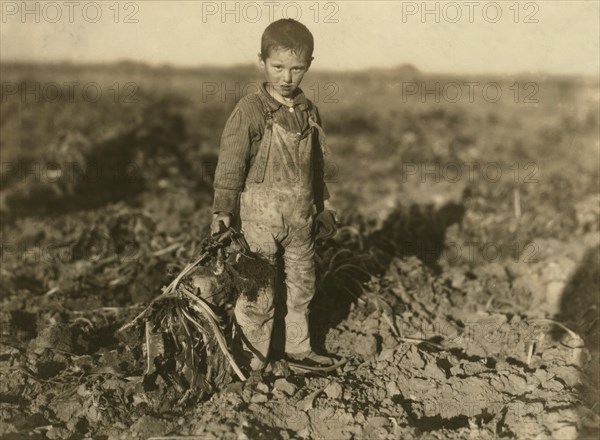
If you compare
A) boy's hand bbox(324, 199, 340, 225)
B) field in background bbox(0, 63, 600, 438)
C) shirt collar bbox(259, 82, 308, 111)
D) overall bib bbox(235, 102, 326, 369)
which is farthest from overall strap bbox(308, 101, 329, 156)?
field in background bbox(0, 63, 600, 438)

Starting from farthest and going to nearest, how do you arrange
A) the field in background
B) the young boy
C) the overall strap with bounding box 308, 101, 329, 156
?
the field in background → the overall strap with bounding box 308, 101, 329, 156 → the young boy

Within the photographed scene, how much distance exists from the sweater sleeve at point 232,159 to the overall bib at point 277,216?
0.33 ft

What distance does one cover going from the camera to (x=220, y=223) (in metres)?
3.03

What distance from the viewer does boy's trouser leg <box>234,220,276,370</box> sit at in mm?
3166

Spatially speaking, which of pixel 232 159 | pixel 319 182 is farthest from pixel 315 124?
pixel 232 159

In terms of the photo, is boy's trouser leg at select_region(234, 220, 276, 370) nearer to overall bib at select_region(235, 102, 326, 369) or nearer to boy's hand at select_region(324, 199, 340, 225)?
overall bib at select_region(235, 102, 326, 369)

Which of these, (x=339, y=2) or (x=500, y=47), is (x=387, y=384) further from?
(x=500, y=47)

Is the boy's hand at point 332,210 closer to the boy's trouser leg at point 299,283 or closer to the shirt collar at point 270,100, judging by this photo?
the boy's trouser leg at point 299,283

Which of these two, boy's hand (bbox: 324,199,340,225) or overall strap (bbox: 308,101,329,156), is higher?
overall strap (bbox: 308,101,329,156)

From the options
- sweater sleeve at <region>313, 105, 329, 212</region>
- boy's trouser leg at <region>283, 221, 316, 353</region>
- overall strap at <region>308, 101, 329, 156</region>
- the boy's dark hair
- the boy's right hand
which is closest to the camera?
the boy's dark hair

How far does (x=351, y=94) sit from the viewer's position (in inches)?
441

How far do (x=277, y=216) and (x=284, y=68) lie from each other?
0.78 metres

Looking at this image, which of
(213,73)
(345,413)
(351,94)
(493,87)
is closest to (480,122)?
(493,87)

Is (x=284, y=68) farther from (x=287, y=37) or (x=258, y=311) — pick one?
(x=258, y=311)
